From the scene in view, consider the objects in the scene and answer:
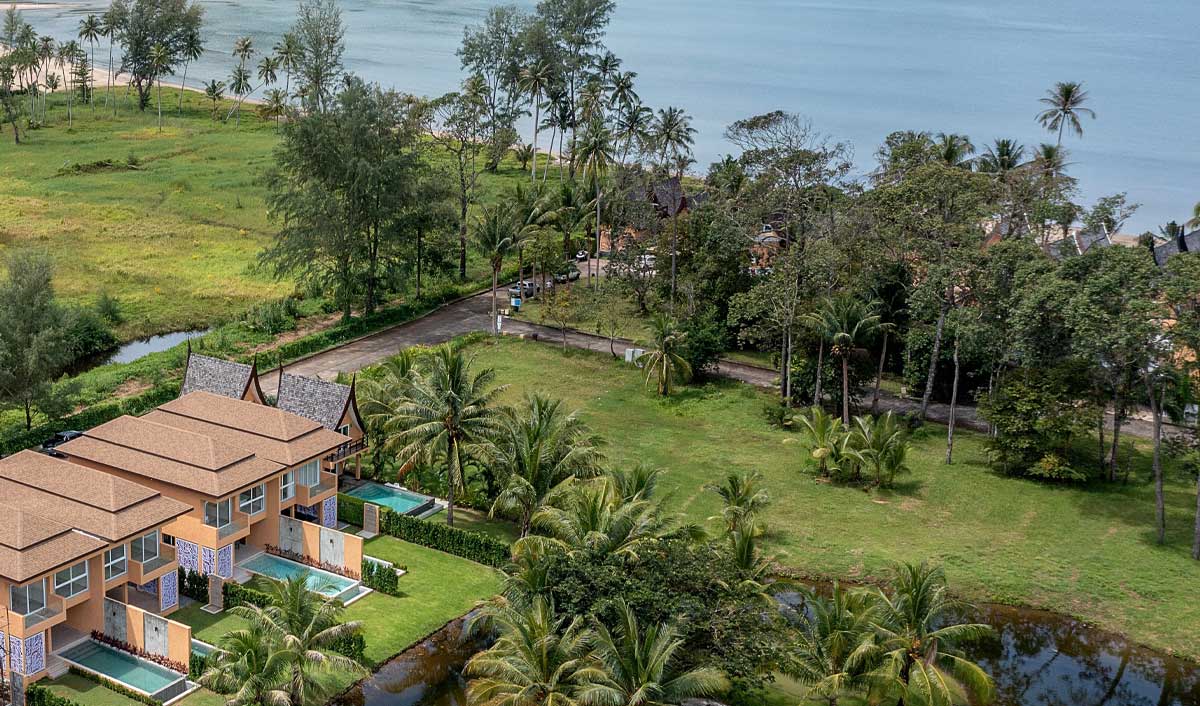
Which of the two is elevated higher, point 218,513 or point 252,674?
point 218,513

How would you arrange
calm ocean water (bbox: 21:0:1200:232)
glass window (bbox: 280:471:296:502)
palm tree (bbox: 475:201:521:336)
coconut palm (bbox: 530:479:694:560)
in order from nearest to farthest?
coconut palm (bbox: 530:479:694:560)
glass window (bbox: 280:471:296:502)
palm tree (bbox: 475:201:521:336)
calm ocean water (bbox: 21:0:1200:232)

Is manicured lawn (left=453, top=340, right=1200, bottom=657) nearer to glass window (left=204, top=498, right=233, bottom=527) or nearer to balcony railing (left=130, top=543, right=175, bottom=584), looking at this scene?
glass window (left=204, top=498, right=233, bottom=527)

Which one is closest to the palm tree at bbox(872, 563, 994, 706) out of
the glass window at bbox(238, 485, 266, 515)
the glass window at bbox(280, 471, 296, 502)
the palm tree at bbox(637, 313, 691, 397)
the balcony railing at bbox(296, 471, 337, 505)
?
the balcony railing at bbox(296, 471, 337, 505)

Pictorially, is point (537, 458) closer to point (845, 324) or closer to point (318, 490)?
point (318, 490)

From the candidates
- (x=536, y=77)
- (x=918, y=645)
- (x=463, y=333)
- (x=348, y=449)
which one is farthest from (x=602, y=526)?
(x=536, y=77)

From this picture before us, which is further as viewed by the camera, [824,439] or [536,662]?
[824,439]

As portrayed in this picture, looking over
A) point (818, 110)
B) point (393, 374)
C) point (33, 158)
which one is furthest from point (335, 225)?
point (818, 110)

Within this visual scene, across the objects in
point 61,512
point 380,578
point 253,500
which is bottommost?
point 380,578
